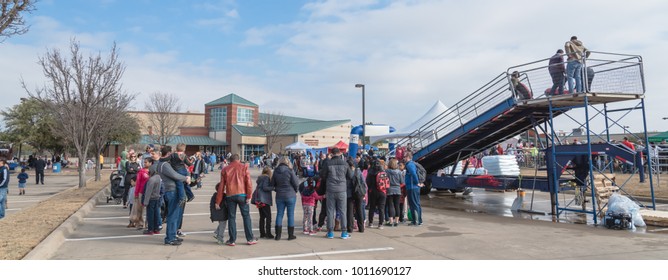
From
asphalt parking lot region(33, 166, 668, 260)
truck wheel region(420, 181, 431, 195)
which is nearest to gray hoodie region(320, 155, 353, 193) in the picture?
asphalt parking lot region(33, 166, 668, 260)

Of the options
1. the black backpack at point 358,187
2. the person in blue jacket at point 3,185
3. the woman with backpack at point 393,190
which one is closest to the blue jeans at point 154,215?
the black backpack at point 358,187

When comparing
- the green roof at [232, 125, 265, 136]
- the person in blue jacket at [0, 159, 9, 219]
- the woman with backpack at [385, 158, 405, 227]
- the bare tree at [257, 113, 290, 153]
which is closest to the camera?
the woman with backpack at [385, 158, 405, 227]

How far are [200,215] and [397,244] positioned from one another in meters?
5.52

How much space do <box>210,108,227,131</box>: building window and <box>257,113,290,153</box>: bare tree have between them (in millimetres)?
6342

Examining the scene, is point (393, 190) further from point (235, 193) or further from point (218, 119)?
point (218, 119)

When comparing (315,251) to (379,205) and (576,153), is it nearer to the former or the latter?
(379,205)

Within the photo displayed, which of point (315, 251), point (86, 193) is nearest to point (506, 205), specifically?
point (315, 251)

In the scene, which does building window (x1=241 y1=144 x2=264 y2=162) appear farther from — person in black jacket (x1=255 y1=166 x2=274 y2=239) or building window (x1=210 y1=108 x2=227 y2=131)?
person in black jacket (x1=255 y1=166 x2=274 y2=239)

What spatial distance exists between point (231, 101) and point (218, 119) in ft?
11.0

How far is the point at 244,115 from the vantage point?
63500mm

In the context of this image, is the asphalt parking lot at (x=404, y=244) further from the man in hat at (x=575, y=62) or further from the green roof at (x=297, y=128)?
the green roof at (x=297, y=128)

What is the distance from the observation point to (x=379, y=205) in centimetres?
914

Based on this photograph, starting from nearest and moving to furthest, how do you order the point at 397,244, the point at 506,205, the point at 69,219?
the point at 397,244
the point at 69,219
the point at 506,205

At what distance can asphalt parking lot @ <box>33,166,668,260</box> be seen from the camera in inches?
258
